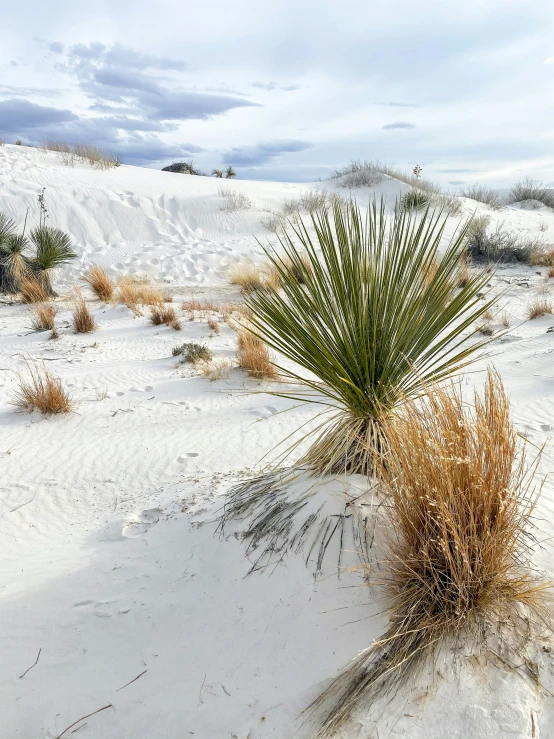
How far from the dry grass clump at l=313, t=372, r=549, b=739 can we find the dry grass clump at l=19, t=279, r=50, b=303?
35.3 feet

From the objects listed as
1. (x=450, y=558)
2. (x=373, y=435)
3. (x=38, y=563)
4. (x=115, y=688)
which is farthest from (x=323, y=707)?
(x=38, y=563)

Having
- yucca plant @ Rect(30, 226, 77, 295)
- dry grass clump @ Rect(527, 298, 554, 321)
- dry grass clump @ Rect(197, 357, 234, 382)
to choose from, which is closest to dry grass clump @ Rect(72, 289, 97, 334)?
dry grass clump @ Rect(197, 357, 234, 382)

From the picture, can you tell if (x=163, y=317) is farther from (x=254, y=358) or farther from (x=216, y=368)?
(x=254, y=358)

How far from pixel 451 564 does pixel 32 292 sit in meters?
11.2

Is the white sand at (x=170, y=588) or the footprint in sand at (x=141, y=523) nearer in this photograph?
the white sand at (x=170, y=588)

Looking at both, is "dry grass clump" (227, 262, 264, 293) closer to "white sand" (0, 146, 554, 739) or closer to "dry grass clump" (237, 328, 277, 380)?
"white sand" (0, 146, 554, 739)

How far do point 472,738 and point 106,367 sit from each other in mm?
6641

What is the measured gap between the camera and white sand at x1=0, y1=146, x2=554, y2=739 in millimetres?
2020

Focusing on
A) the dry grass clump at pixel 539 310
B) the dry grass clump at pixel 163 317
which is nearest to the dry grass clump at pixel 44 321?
the dry grass clump at pixel 163 317

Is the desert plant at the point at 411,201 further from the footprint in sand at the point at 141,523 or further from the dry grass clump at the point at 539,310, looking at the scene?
the dry grass clump at the point at 539,310

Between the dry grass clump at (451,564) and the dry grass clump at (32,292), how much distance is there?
35.3 ft

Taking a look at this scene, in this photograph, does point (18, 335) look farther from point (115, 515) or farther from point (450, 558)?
point (450, 558)

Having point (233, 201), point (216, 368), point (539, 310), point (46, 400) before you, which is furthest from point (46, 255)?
point (539, 310)

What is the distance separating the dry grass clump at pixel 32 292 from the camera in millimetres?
11242
